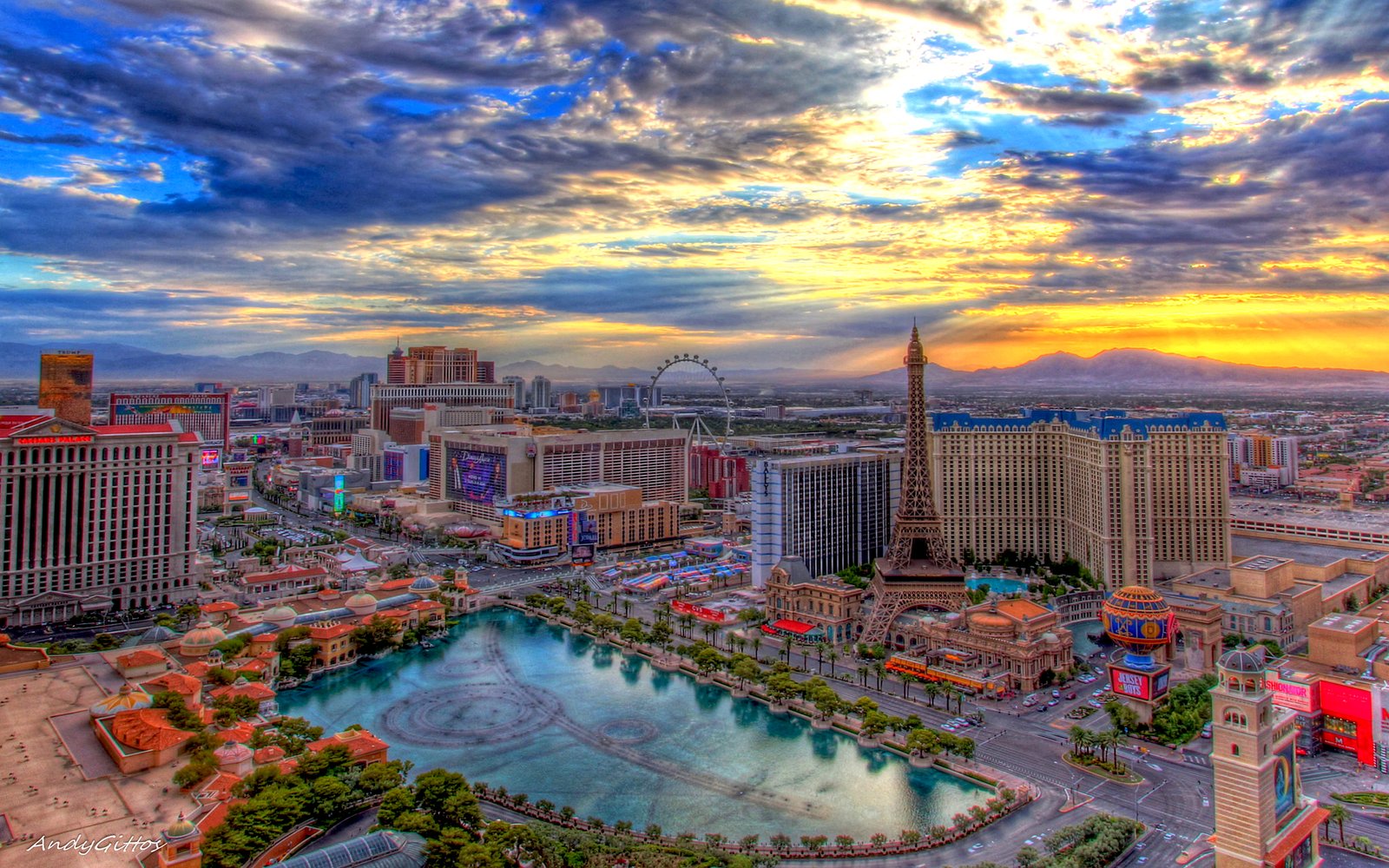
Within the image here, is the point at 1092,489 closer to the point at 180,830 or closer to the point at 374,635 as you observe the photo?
the point at 374,635

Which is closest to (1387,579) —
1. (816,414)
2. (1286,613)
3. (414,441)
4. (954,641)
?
(1286,613)

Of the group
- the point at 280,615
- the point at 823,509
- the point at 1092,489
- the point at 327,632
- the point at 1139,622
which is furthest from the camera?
the point at 823,509

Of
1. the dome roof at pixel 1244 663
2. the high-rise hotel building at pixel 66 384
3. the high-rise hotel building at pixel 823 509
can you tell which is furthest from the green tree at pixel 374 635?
the dome roof at pixel 1244 663

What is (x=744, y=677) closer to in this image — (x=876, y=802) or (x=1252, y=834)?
(x=876, y=802)

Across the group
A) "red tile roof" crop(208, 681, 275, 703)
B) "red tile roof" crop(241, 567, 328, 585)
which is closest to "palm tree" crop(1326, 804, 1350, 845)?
"red tile roof" crop(208, 681, 275, 703)

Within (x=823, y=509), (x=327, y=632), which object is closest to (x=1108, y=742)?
(x=823, y=509)

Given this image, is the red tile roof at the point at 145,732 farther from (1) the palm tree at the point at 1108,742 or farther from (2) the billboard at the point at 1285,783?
(2) the billboard at the point at 1285,783
